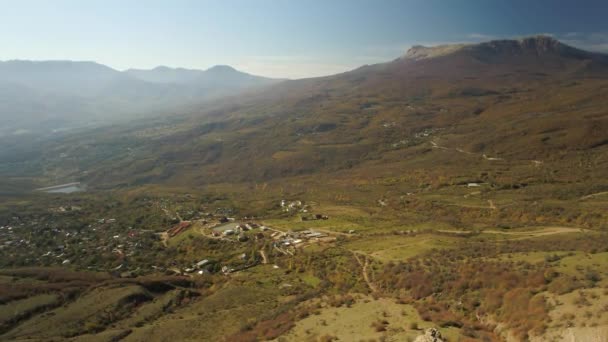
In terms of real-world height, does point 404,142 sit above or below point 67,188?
above

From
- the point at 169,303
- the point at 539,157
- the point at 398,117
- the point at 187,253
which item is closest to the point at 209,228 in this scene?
the point at 187,253

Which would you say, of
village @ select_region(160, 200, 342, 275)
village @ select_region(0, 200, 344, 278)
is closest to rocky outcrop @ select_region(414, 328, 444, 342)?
village @ select_region(160, 200, 342, 275)

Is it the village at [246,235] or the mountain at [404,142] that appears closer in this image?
the village at [246,235]

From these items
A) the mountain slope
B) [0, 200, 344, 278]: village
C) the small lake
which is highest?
the mountain slope

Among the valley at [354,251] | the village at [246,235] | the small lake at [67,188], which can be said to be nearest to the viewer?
the valley at [354,251]

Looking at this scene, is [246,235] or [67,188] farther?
[67,188]

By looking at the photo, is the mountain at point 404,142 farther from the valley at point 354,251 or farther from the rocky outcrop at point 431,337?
the rocky outcrop at point 431,337

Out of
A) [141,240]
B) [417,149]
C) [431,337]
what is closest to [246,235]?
[141,240]

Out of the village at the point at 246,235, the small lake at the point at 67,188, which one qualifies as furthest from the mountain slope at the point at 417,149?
the village at the point at 246,235

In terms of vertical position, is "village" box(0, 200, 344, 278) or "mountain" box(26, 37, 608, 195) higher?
"mountain" box(26, 37, 608, 195)

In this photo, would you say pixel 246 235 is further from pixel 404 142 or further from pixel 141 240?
pixel 404 142

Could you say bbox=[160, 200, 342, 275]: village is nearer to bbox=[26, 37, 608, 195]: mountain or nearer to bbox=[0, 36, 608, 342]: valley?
bbox=[0, 36, 608, 342]: valley
